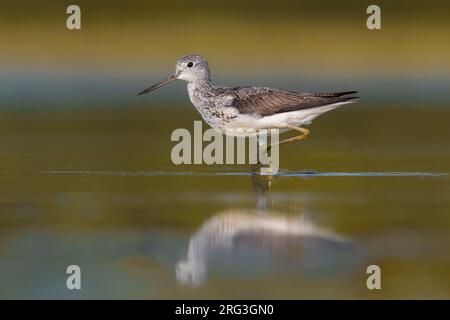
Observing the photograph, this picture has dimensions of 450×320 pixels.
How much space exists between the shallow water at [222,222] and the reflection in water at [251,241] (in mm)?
11

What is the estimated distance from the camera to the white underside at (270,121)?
38.2 ft

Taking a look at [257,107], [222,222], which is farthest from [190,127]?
[222,222]

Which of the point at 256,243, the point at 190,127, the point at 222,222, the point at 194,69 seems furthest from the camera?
the point at 190,127

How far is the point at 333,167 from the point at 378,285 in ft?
16.7

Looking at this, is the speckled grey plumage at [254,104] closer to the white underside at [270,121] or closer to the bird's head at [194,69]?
the white underside at [270,121]

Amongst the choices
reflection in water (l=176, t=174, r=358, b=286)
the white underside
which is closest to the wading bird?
the white underside

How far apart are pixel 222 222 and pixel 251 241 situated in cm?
64

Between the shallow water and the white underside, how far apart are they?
46cm

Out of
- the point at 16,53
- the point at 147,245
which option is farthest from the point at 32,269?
the point at 16,53

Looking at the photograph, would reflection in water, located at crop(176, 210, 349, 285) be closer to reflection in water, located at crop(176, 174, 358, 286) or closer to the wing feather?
reflection in water, located at crop(176, 174, 358, 286)

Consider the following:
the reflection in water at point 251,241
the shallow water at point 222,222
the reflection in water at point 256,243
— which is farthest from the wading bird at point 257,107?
the reflection in water at point 251,241

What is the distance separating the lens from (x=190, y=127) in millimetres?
16078

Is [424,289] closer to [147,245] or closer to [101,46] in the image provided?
[147,245]

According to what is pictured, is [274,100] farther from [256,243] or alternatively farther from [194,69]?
[256,243]
